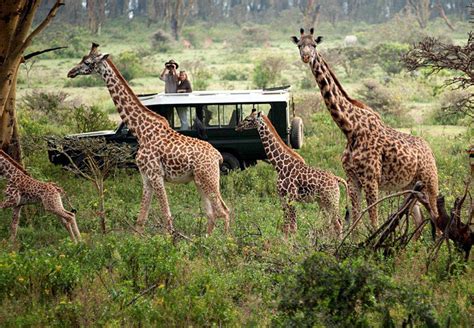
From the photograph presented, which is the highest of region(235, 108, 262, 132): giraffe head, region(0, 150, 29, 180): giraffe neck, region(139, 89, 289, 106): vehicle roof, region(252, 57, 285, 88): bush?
region(235, 108, 262, 132): giraffe head

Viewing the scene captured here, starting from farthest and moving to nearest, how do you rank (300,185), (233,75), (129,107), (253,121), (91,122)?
(233,75) → (91,122) → (129,107) → (253,121) → (300,185)

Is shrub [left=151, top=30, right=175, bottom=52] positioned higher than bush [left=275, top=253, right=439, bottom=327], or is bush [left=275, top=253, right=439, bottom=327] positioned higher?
bush [left=275, top=253, right=439, bottom=327]

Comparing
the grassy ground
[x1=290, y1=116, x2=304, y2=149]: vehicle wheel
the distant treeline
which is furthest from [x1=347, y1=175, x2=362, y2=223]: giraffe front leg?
the distant treeline

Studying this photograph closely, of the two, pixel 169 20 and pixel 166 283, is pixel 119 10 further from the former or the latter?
pixel 166 283

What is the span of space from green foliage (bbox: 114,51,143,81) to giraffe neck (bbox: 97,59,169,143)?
22672mm

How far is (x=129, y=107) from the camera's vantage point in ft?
35.9

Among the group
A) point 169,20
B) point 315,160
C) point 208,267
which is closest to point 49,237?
point 208,267

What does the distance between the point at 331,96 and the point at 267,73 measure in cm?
1932

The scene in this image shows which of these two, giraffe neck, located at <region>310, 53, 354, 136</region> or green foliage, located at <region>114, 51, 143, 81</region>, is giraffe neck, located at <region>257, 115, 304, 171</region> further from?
green foliage, located at <region>114, 51, 143, 81</region>

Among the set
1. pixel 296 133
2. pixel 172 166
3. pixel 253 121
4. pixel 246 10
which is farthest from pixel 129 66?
pixel 246 10

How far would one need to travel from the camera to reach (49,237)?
10625 mm

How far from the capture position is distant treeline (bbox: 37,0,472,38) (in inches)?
2149

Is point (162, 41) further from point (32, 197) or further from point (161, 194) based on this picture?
point (32, 197)

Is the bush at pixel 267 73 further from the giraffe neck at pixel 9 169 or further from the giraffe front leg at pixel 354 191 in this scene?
the giraffe front leg at pixel 354 191
